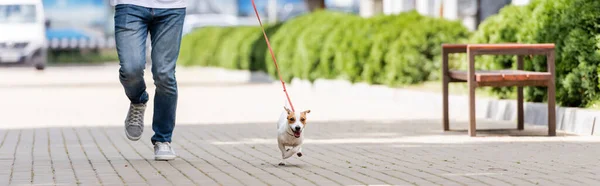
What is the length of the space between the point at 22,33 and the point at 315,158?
32667 mm

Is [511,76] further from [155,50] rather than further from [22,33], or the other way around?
[22,33]

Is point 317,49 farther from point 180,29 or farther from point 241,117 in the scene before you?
point 180,29

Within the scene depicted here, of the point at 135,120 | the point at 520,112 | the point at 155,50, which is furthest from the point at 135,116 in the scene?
the point at 520,112

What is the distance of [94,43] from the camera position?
52.5 meters

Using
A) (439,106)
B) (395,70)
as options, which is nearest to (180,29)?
(439,106)

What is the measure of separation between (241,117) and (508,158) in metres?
6.56

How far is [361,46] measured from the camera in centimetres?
2111

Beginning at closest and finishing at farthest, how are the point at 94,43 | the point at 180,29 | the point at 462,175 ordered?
1. the point at 462,175
2. the point at 180,29
3. the point at 94,43

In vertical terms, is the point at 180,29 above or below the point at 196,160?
above

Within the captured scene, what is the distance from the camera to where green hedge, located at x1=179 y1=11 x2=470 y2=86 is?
65.1ft

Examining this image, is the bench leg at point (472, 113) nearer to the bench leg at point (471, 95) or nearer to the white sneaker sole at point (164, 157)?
the bench leg at point (471, 95)

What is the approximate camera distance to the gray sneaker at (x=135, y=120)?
9592 millimetres

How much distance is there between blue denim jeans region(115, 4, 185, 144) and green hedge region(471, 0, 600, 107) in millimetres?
4434

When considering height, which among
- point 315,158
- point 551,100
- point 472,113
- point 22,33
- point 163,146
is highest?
point 22,33
